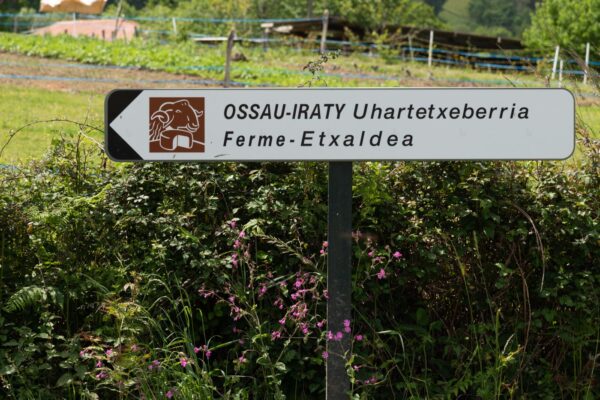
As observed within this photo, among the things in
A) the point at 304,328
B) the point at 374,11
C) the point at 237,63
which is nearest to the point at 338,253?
the point at 304,328

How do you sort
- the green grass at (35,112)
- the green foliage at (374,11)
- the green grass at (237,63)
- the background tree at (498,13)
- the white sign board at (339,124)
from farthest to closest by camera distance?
the background tree at (498,13) < the green foliage at (374,11) < the green grass at (237,63) < the green grass at (35,112) < the white sign board at (339,124)

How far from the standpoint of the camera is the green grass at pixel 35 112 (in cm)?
1106

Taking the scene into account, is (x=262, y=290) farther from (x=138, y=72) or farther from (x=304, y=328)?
(x=138, y=72)

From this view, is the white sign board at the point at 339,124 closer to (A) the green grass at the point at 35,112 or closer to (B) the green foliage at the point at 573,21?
(A) the green grass at the point at 35,112

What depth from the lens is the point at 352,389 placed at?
3664 mm

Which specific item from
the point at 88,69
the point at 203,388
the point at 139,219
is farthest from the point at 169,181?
the point at 88,69

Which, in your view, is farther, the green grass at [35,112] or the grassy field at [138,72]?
the grassy field at [138,72]

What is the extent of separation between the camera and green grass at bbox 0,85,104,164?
11062 mm

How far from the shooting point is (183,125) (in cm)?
356

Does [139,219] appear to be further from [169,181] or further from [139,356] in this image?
[139,356]

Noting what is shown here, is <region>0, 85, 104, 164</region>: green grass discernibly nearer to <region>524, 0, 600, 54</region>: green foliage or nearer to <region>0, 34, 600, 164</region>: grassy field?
<region>0, 34, 600, 164</region>: grassy field

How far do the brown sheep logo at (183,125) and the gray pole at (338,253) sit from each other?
54 cm

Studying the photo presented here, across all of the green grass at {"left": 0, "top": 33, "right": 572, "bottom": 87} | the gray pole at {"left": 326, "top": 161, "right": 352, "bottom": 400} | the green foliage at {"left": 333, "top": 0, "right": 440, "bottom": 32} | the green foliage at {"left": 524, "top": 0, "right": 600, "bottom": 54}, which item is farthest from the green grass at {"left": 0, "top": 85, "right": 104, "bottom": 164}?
the green foliage at {"left": 333, "top": 0, "right": 440, "bottom": 32}

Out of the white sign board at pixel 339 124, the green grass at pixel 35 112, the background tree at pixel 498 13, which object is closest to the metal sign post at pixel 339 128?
the white sign board at pixel 339 124
